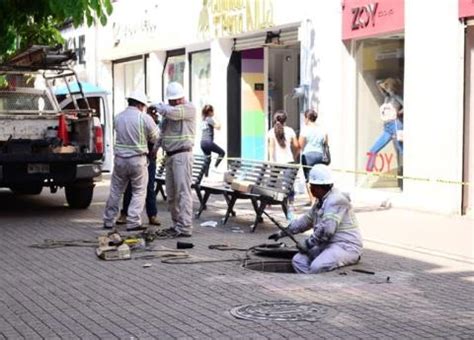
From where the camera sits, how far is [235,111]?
1961 centimetres

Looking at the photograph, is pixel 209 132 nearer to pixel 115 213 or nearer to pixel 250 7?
pixel 250 7

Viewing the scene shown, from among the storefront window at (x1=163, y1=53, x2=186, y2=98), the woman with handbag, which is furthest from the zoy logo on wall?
the storefront window at (x1=163, y1=53, x2=186, y2=98)

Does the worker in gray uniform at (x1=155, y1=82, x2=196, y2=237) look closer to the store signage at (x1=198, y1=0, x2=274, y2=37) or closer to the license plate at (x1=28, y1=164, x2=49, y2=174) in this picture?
the license plate at (x1=28, y1=164, x2=49, y2=174)

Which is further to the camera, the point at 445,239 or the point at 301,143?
the point at 301,143

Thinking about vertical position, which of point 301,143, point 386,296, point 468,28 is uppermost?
point 468,28

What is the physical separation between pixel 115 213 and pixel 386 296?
494cm

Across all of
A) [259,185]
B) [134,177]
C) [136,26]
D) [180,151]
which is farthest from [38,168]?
[136,26]

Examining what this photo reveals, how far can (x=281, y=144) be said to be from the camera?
1471 centimetres

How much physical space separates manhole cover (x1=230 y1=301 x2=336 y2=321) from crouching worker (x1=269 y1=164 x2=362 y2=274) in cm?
138

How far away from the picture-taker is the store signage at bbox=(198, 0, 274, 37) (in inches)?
688

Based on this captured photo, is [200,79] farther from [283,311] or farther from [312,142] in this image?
[283,311]

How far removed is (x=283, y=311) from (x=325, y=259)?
1.69 metres

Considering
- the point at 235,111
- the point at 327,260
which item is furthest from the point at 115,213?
the point at 235,111

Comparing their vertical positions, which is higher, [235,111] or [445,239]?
[235,111]
